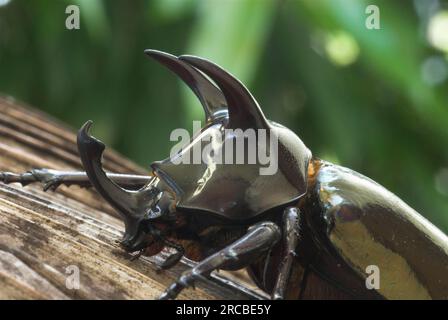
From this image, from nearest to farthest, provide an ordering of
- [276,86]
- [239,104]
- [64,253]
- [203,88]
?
[64,253] < [239,104] < [203,88] < [276,86]

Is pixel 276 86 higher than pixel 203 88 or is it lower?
lower

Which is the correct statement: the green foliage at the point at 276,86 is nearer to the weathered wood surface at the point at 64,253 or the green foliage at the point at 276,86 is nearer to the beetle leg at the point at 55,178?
the weathered wood surface at the point at 64,253

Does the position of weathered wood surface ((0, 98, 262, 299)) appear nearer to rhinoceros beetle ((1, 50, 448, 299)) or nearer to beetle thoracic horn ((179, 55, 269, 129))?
rhinoceros beetle ((1, 50, 448, 299))

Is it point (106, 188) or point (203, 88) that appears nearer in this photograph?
point (106, 188)

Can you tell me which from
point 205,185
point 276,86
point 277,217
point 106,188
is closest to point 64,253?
point 106,188

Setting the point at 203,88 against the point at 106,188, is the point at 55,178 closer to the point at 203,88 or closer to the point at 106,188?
the point at 106,188

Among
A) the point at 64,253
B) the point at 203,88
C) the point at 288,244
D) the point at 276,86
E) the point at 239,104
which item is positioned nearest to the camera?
the point at 64,253

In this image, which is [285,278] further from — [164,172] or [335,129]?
[335,129]
